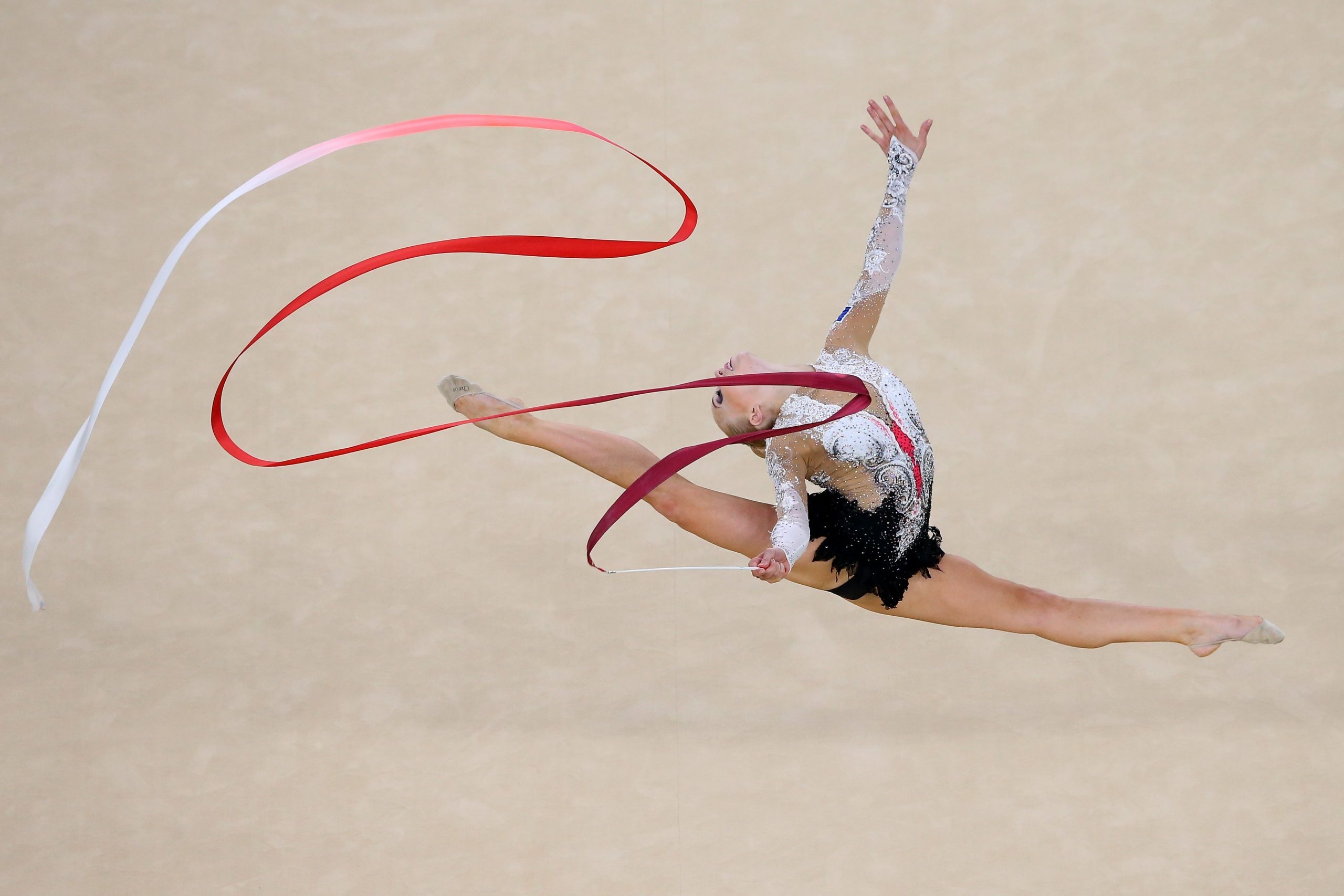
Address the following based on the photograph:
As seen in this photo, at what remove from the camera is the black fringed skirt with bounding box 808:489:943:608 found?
324 cm

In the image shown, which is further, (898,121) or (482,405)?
(482,405)

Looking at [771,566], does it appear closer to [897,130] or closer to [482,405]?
[482,405]

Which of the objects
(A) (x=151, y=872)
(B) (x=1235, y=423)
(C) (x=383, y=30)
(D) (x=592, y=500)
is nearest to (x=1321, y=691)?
(B) (x=1235, y=423)

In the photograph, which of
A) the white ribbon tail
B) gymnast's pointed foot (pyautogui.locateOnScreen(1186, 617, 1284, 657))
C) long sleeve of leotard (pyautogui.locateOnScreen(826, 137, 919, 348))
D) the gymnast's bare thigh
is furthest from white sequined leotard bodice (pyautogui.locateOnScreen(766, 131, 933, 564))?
the white ribbon tail

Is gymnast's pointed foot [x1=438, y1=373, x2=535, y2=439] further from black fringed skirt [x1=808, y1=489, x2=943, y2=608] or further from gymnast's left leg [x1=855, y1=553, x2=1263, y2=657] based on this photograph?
gymnast's left leg [x1=855, y1=553, x2=1263, y2=657]

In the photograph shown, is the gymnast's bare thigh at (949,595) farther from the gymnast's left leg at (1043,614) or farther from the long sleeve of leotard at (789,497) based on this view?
the long sleeve of leotard at (789,497)

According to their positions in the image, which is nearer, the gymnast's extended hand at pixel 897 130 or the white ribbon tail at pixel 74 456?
the white ribbon tail at pixel 74 456

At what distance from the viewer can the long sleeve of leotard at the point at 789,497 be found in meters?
2.88

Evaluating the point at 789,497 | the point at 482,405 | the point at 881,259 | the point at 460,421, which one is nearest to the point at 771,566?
the point at 789,497

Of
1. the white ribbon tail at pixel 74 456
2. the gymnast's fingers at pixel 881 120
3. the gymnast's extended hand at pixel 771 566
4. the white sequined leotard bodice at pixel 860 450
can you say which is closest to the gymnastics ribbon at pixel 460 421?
the white ribbon tail at pixel 74 456

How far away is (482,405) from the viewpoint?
11.1 feet

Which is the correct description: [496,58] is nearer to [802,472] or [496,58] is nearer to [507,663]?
[507,663]

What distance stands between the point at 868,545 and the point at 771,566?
0.58m

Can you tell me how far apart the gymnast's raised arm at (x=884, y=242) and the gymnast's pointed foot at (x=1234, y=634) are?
3.41ft
